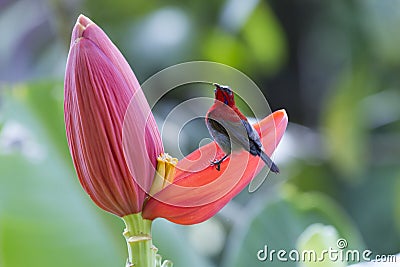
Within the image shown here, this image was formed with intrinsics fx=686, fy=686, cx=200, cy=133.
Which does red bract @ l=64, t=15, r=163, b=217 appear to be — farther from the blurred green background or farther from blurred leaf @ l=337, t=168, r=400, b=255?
blurred leaf @ l=337, t=168, r=400, b=255

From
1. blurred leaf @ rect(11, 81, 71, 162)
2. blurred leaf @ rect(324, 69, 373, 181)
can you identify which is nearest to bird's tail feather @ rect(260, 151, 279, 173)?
blurred leaf @ rect(11, 81, 71, 162)

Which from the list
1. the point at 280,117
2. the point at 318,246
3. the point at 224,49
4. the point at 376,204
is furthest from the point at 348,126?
the point at 280,117

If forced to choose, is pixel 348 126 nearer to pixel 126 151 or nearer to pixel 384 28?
pixel 384 28

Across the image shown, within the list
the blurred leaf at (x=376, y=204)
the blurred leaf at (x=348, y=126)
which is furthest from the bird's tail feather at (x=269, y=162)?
the blurred leaf at (x=348, y=126)

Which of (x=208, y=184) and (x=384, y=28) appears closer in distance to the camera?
(x=208, y=184)

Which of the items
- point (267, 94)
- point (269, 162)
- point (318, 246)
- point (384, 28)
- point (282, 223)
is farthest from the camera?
point (267, 94)

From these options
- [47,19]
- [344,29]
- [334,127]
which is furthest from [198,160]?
[47,19]

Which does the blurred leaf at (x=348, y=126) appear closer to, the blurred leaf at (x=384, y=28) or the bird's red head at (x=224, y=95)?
the blurred leaf at (x=384, y=28)
